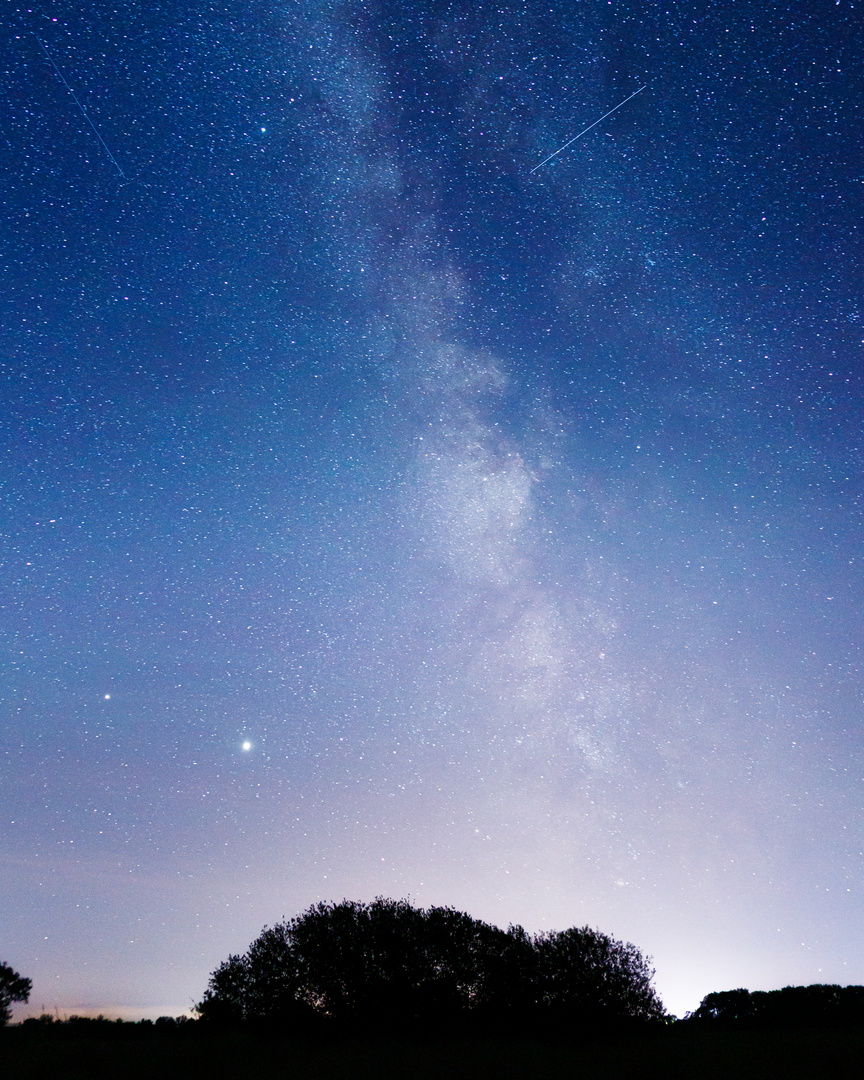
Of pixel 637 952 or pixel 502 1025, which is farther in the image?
pixel 637 952

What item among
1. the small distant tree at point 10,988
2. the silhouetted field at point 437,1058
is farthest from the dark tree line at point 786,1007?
the small distant tree at point 10,988

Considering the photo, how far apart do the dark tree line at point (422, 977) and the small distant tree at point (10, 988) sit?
4101cm

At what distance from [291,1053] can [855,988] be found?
58545mm

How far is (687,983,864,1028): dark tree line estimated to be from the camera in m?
60.0

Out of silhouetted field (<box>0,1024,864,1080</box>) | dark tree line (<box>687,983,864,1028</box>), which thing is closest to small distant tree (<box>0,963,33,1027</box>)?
silhouetted field (<box>0,1024,864,1080</box>)

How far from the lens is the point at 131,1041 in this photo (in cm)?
3906

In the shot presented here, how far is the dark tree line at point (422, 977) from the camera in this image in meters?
40.9

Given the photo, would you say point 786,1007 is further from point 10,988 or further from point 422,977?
point 10,988

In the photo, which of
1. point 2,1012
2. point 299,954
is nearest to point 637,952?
point 299,954

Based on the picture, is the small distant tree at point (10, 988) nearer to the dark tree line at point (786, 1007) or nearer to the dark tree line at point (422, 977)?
the dark tree line at point (422, 977)

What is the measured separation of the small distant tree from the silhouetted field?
Answer: 36.6 metres

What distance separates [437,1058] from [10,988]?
6047cm

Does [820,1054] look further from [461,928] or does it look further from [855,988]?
[855,988]

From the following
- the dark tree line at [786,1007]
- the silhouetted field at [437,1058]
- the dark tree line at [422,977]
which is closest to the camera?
the silhouetted field at [437,1058]
